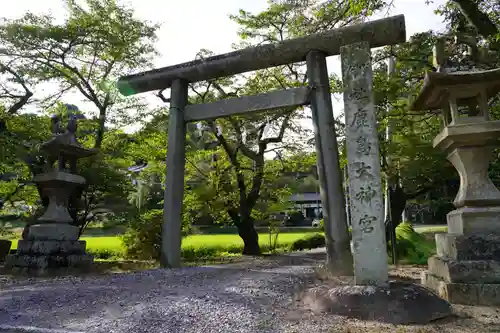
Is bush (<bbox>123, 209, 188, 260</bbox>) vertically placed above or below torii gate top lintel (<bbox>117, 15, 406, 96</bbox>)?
below

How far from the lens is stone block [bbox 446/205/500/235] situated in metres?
5.26

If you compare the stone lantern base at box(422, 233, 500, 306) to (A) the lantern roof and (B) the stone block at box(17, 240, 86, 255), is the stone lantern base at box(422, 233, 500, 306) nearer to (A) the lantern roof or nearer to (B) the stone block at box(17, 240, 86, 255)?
(A) the lantern roof

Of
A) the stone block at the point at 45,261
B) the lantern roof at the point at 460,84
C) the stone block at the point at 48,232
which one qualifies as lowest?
the stone block at the point at 45,261

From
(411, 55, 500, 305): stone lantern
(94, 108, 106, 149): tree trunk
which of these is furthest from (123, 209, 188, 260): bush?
(411, 55, 500, 305): stone lantern

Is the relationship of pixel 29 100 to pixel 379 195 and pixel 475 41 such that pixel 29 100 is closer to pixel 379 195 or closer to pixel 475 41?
pixel 379 195

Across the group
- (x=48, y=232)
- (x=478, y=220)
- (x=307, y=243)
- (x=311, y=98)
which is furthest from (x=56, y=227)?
(x=307, y=243)

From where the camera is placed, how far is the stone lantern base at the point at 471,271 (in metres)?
4.83

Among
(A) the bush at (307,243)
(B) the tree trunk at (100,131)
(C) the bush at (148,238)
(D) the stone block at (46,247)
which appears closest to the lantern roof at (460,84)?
(D) the stone block at (46,247)

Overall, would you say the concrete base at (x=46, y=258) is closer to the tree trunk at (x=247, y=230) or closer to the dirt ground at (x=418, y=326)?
the tree trunk at (x=247, y=230)

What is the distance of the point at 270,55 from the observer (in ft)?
23.9

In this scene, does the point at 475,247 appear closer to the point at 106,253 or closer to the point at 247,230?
the point at 247,230

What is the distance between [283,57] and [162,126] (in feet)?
24.6

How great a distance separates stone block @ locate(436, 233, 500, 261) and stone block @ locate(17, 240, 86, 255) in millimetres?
8651

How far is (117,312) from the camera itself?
4223 mm
